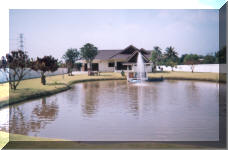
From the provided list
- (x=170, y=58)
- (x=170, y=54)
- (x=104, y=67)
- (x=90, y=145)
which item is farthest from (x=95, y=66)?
(x=90, y=145)

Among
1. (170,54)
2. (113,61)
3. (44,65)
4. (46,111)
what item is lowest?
(46,111)

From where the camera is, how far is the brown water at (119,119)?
850cm

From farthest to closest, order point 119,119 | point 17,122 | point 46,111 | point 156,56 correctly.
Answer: point 156,56 → point 46,111 → point 119,119 → point 17,122

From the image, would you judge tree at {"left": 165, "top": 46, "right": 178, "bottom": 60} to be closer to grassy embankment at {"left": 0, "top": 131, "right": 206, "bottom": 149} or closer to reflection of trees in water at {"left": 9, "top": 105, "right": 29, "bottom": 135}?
reflection of trees in water at {"left": 9, "top": 105, "right": 29, "bottom": 135}

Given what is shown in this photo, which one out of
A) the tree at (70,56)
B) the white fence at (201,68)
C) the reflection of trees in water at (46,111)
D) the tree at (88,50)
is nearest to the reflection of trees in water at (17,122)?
the reflection of trees in water at (46,111)

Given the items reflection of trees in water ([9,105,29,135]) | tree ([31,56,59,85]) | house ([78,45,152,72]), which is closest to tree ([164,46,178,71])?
house ([78,45,152,72])

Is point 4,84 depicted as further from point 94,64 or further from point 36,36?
point 94,64

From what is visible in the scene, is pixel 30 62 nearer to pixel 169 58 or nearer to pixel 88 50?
pixel 88 50

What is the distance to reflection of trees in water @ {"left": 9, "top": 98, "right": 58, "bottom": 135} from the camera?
370 inches

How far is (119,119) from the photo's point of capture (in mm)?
10625

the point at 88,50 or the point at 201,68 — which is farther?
the point at 201,68

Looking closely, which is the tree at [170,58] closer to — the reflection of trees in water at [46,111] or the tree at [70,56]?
the tree at [70,56]

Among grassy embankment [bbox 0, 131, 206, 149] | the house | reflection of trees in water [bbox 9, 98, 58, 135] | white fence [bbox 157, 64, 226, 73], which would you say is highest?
the house

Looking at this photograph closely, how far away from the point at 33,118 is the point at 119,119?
3.25 meters
